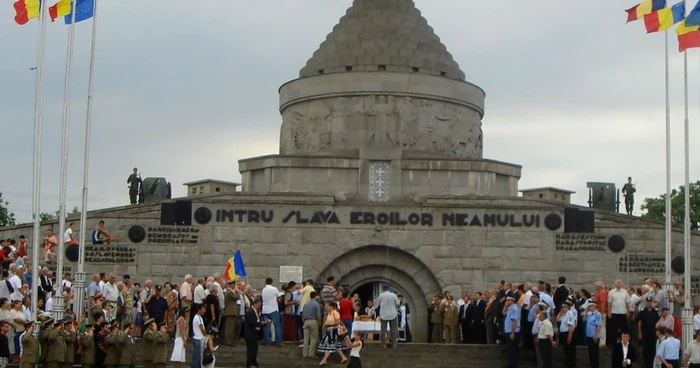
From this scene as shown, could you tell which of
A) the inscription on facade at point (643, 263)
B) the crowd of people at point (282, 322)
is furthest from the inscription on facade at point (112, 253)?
the inscription on facade at point (643, 263)

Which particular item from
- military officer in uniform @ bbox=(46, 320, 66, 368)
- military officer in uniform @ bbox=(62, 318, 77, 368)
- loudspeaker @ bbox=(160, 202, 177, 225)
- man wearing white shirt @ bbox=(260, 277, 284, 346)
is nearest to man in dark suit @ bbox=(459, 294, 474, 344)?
man wearing white shirt @ bbox=(260, 277, 284, 346)

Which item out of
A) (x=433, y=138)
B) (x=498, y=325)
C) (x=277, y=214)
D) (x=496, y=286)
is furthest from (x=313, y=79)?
(x=498, y=325)

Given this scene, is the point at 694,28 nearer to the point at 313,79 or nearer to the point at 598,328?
the point at 598,328

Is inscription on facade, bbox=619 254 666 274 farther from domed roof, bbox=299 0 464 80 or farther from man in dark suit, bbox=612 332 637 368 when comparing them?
man in dark suit, bbox=612 332 637 368

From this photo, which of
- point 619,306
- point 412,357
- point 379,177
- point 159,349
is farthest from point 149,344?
point 379,177

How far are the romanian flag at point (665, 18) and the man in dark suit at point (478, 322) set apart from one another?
23.3 feet

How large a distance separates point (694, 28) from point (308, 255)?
1313 centimetres

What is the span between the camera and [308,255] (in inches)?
1335

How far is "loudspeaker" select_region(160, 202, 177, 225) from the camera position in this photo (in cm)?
3403

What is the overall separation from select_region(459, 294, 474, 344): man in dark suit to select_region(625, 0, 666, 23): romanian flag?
7.43 meters

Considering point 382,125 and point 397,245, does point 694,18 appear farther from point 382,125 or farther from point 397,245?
point 382,125

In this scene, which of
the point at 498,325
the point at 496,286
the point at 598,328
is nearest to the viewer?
the point at 598,328

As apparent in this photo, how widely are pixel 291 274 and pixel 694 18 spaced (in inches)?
530

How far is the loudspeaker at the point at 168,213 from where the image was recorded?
34031 mm
